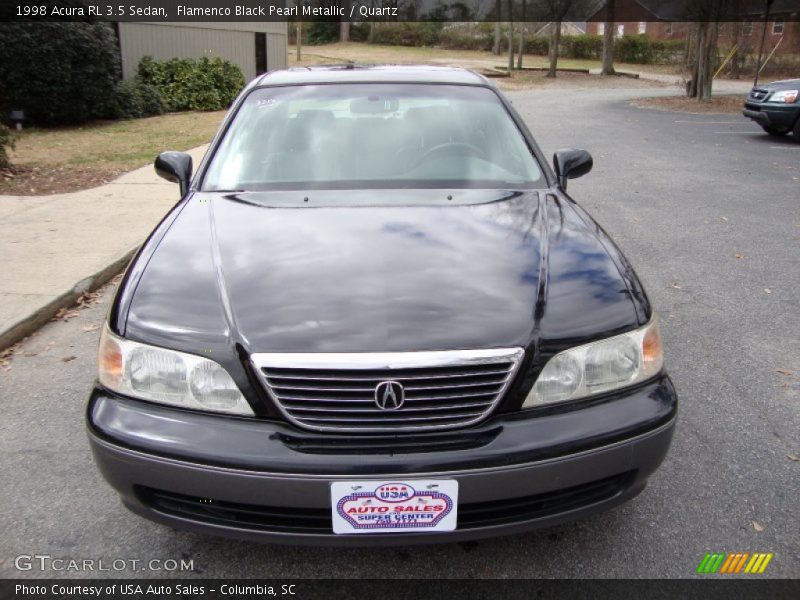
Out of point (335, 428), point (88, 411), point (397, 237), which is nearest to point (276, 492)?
point (335, 428)

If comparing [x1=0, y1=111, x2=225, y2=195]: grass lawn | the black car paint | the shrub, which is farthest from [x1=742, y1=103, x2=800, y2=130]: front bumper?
the shrub

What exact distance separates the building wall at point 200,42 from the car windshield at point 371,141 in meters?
15.4

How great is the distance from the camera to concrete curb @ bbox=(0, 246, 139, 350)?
4359 millimetres

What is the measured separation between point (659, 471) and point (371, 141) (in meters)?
2.00

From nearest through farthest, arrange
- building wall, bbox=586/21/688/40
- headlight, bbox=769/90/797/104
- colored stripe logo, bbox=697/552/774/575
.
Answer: colored stripe logo, bbox=697/552/774/575 < headlight, bbox=769/90/797/104 < building wall, bbox=586/21/688/40

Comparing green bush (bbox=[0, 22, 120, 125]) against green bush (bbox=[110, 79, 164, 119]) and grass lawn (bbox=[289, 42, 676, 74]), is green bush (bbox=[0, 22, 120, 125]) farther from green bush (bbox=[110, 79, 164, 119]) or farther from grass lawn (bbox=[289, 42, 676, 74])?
grass lawn (bbox=[289, 42, 676, 74])

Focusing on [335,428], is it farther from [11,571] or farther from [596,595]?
[11,571]

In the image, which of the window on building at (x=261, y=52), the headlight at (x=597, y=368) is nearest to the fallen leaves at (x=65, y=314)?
the headlight at (x=597, y=368)

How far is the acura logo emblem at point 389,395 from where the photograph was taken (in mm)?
2047

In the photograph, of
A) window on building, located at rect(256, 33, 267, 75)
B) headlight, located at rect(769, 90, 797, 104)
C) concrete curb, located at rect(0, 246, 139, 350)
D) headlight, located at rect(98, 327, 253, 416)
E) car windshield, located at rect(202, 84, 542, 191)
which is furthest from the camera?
window on building, located at rect(256, 33, 267, 75)

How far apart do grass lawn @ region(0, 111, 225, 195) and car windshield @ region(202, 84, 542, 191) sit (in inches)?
234

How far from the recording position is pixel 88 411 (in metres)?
2.27

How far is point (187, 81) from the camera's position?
58.1 feet

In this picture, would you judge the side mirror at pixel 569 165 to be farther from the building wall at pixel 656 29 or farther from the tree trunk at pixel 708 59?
the building wall at pixel 656 29
